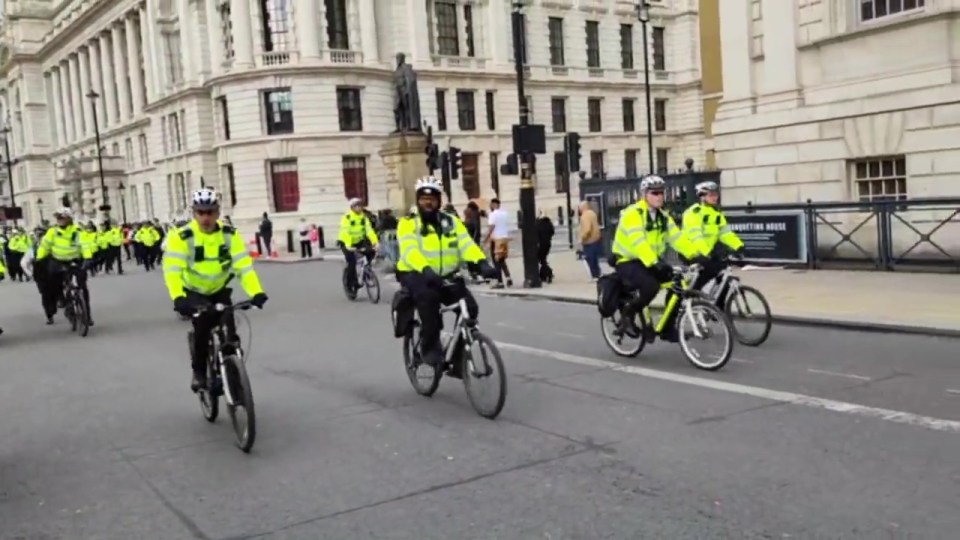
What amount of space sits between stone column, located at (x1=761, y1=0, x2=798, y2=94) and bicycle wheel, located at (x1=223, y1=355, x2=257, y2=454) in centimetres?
1553

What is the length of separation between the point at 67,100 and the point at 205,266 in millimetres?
92205

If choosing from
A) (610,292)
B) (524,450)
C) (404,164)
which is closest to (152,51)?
(404,164)

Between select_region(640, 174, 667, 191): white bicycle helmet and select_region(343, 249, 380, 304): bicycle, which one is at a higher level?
select_region(640, 174, 667, 191): white bicycle helmet

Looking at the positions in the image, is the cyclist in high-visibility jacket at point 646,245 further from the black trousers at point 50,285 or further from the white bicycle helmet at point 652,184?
the black trousers at point 50,285

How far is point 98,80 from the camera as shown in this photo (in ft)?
263

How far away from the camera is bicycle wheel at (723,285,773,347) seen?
9.99 meters

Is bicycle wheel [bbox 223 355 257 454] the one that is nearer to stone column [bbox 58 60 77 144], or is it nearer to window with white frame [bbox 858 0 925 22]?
window with white frame [bbox 858 0 925 22]

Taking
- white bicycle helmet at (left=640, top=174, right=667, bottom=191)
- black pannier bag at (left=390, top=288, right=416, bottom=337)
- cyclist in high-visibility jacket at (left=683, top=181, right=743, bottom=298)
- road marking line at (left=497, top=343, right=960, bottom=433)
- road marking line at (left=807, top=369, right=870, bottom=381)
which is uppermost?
white bicycle helmet at (left=640, top=174, right=667, bottom=191)

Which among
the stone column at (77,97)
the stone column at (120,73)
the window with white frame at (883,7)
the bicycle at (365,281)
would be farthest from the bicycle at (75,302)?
the stone column at (77,97)

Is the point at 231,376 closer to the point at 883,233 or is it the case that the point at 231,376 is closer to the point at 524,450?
the point at 524,450

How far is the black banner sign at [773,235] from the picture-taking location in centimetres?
1725

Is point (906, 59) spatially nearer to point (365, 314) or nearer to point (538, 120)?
point (365, 314)

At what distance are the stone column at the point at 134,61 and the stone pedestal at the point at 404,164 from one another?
4551cm


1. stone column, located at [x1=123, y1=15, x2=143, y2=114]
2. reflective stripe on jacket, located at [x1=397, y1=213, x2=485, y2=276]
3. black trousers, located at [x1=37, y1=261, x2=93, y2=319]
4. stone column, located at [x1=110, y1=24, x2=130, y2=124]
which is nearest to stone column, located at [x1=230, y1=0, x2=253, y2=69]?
stone column, located at [x1=123, y1=15, x2=143, y2=114]
